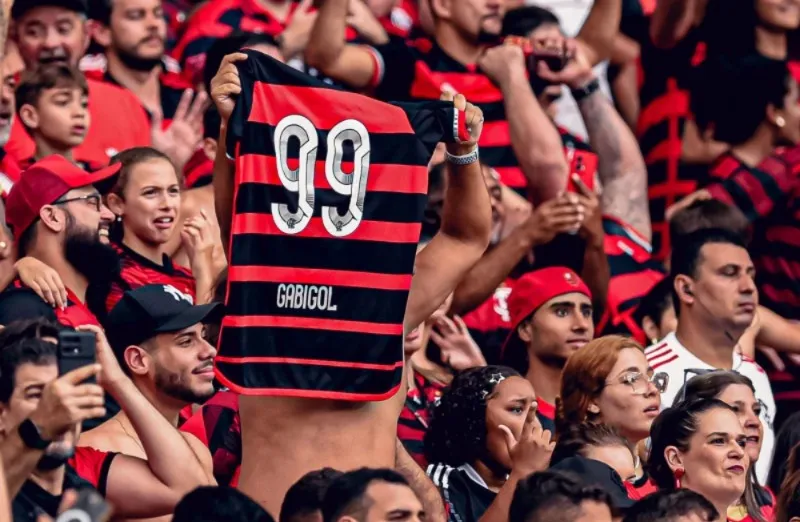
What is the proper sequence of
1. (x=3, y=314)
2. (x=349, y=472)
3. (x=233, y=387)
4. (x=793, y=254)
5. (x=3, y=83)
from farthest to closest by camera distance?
(x=793, y=254)
(x=3, y=83)
(x=3, y=314)
(x=233, y=387)
(x=349, y=472)

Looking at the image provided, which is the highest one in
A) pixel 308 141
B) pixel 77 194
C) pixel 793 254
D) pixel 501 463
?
pixel 308 141

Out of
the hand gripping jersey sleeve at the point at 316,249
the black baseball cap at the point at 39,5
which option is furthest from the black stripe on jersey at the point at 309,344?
the black baseball cap at the point at 39,5

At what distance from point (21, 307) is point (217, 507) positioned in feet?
5.91

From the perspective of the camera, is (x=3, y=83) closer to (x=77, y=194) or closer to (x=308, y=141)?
(x=77, y=194)

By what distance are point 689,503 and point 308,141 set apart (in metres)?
1.56

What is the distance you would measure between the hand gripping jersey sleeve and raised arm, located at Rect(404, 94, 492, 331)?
20 cm

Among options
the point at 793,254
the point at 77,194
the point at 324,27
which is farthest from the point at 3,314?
the point at 793,254

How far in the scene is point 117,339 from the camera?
22.6 feet

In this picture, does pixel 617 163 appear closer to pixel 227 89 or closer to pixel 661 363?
pixel 661 363

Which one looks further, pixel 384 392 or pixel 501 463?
pixel 501 463

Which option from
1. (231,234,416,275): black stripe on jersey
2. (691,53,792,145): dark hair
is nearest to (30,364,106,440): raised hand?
(231,234,416,275): black stripe on jersey

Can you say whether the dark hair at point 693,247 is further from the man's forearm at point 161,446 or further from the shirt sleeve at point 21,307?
the man's forearm at point 161,446

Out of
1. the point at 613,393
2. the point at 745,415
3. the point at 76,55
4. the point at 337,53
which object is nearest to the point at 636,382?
the point at 613,393

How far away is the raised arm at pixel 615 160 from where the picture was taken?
1005 centimetres
